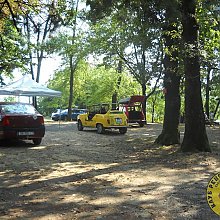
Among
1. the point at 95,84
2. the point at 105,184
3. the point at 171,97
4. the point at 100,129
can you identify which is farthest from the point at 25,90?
the point at 95,84

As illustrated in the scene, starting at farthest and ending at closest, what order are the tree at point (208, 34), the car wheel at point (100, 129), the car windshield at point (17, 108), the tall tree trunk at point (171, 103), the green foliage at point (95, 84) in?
the green foliage at point (95, 84) → the car wheel at point (100, 129) → the tall tree trunk at point (171, 103) → the car windshield at point (17, 108) → the tree at point (208, 34)

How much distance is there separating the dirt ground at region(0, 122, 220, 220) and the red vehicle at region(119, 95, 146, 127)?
45.7 feet

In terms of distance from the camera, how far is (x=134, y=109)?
2564 cm

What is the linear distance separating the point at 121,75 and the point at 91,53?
12.3 meters

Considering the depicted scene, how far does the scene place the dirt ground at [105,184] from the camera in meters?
4.70

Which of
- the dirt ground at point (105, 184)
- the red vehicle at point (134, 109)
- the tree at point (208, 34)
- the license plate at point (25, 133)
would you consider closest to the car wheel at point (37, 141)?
the license plate at point (25, 133)

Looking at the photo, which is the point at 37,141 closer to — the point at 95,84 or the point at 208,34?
the point at 208,34

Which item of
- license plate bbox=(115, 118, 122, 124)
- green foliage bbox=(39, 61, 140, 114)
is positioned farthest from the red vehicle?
green foliage bbox=(39, 61, 140, 114)

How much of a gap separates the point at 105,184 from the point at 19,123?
621 cm

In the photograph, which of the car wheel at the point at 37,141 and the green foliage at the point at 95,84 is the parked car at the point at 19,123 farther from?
the green foliage at the point at 95,84

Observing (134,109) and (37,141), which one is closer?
(37,141)

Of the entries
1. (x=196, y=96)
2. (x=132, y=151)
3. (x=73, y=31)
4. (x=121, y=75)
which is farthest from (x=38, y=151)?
(x=121, y=75)

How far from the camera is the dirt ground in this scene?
15.4 ft

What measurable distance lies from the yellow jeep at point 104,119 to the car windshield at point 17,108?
6.37 m
